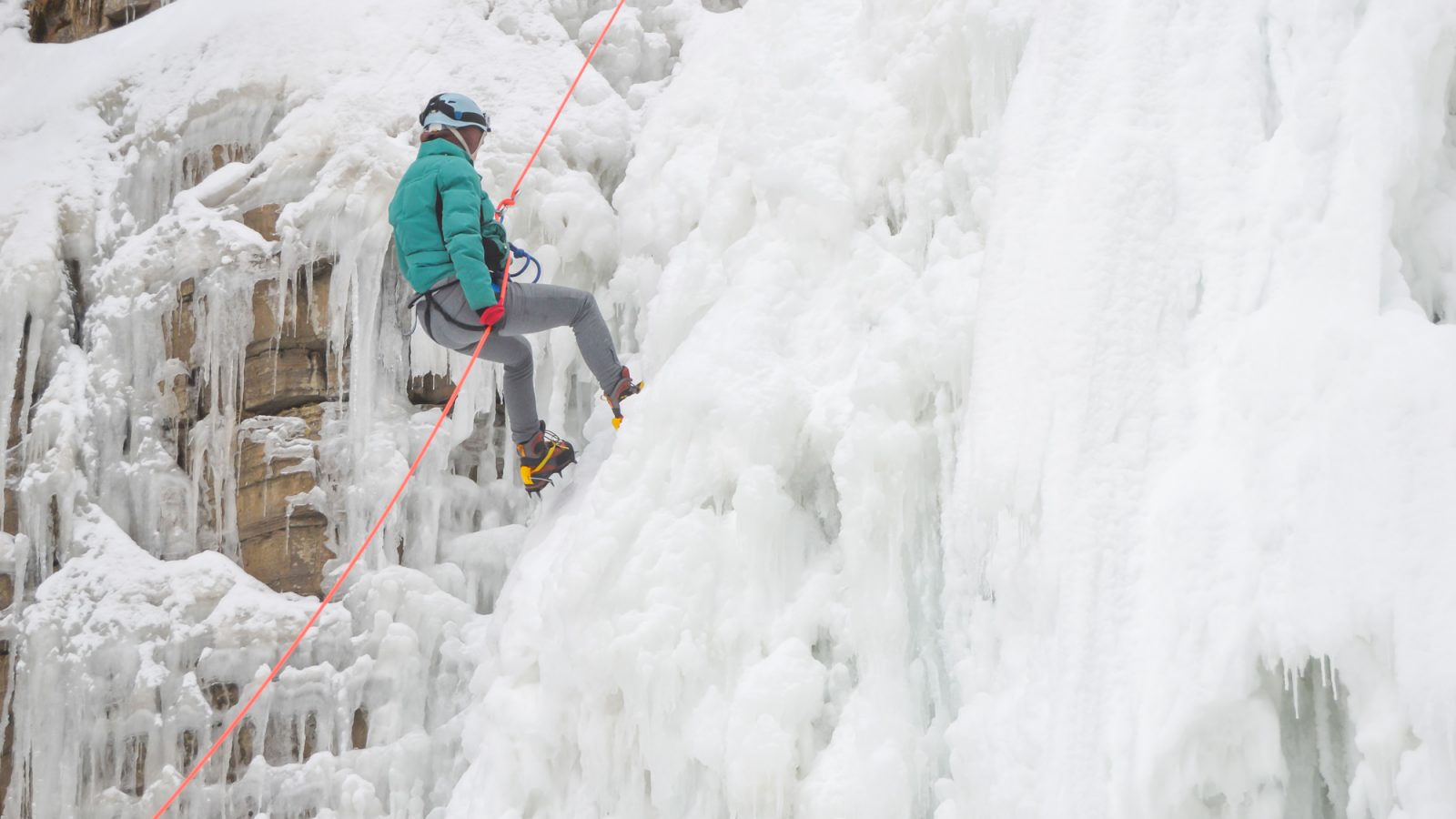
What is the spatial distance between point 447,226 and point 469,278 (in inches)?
8.6

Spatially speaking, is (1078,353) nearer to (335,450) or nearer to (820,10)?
(820,10)

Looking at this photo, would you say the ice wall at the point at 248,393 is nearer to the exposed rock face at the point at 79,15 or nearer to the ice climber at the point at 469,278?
the ice climber at the point at 469,278

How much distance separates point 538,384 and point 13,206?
2.66 metres

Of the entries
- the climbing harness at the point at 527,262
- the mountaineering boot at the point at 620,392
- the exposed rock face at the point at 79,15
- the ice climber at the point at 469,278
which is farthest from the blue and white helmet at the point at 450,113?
the exposed rock face at the point at 79,15

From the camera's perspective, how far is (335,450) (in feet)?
16.5

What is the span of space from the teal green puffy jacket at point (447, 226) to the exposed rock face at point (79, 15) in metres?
3.15

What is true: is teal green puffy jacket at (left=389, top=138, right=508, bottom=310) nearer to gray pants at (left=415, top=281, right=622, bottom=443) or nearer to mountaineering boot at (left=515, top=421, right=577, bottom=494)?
gray pants at (left=415, top=281, right=622, bottom=443)

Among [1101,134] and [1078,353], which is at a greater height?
[1101,134]

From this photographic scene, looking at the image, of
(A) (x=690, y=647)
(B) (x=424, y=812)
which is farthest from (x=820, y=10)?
(B) (x=424, y=812)

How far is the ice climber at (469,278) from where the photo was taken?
13.6 ft

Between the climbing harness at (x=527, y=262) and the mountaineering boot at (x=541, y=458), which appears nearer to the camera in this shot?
the climbing harness at (x=527, y=262)

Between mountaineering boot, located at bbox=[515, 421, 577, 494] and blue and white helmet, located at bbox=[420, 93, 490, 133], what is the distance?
113cm

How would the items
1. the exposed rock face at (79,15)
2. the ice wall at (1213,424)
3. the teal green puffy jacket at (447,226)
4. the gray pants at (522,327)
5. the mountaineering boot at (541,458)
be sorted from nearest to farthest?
the ice wall at (1213,424) < the teal green puffy jacket at (447,226) < the gray pants at (522,327) < the mountaineering boot at (541,458) < the exposed rock face at (79,15)

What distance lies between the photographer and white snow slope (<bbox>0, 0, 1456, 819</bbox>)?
2.53 m
